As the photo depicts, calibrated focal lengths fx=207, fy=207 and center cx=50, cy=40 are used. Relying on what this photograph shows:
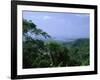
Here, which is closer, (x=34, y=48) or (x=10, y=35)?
(x=10, y=35)

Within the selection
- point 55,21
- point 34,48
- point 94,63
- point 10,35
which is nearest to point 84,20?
point 55,21

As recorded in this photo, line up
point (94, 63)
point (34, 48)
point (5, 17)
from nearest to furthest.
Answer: point (5, 17) < point (34, 48) < point (94, 63)

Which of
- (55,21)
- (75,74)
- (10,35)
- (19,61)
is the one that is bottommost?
(75,74)

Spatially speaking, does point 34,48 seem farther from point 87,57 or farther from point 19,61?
point 87,57

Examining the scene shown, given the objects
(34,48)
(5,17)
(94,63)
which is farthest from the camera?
(94,63)

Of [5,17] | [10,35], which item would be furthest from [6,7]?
[10,35]

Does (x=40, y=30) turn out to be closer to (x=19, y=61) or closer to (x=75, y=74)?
(x=19, y=61)

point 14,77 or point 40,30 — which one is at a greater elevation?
point 40,30
